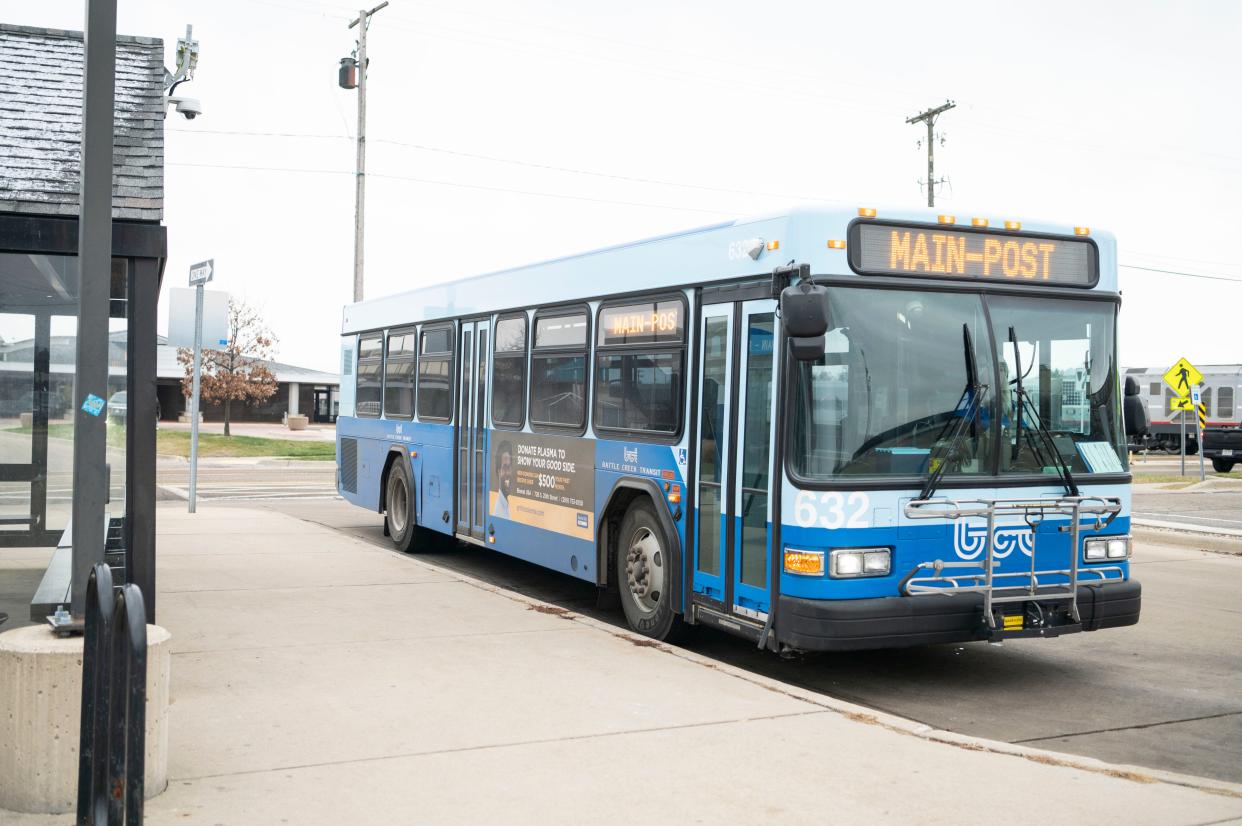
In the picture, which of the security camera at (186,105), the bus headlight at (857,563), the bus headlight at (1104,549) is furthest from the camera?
the security camera at (186,105)

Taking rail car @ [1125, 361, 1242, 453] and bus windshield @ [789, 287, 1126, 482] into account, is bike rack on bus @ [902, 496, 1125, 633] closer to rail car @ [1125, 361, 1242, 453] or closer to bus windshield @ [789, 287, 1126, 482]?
bus windshield @ [789, 287, 1126, 482]

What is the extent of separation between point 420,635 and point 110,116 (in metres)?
4.61

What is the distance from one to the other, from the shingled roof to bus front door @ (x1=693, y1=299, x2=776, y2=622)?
375 cm

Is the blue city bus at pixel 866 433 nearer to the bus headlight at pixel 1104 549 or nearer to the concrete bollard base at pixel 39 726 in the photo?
the bus headlight at pixel 1104 549

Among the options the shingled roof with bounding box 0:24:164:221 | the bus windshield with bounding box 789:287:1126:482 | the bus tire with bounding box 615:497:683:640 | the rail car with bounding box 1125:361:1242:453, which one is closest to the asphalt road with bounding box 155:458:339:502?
the shingled roof with bounding box 0:24:164:221

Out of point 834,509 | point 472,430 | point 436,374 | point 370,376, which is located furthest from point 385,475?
point 834,509

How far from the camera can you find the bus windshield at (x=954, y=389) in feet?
24.4

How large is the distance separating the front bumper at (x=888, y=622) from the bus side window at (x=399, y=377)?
8.13 m

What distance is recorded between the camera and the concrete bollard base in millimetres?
4781

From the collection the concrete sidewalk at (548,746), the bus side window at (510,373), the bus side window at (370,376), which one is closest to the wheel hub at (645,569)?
the concrete sidewalk at (548,746)

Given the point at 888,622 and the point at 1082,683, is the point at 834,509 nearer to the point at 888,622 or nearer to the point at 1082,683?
the point at 888,622

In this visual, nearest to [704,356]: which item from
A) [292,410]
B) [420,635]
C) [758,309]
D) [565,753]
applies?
[758,309]

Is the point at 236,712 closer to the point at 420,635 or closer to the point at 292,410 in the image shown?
the point at 420,635

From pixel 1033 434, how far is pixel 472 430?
6.46 metres
